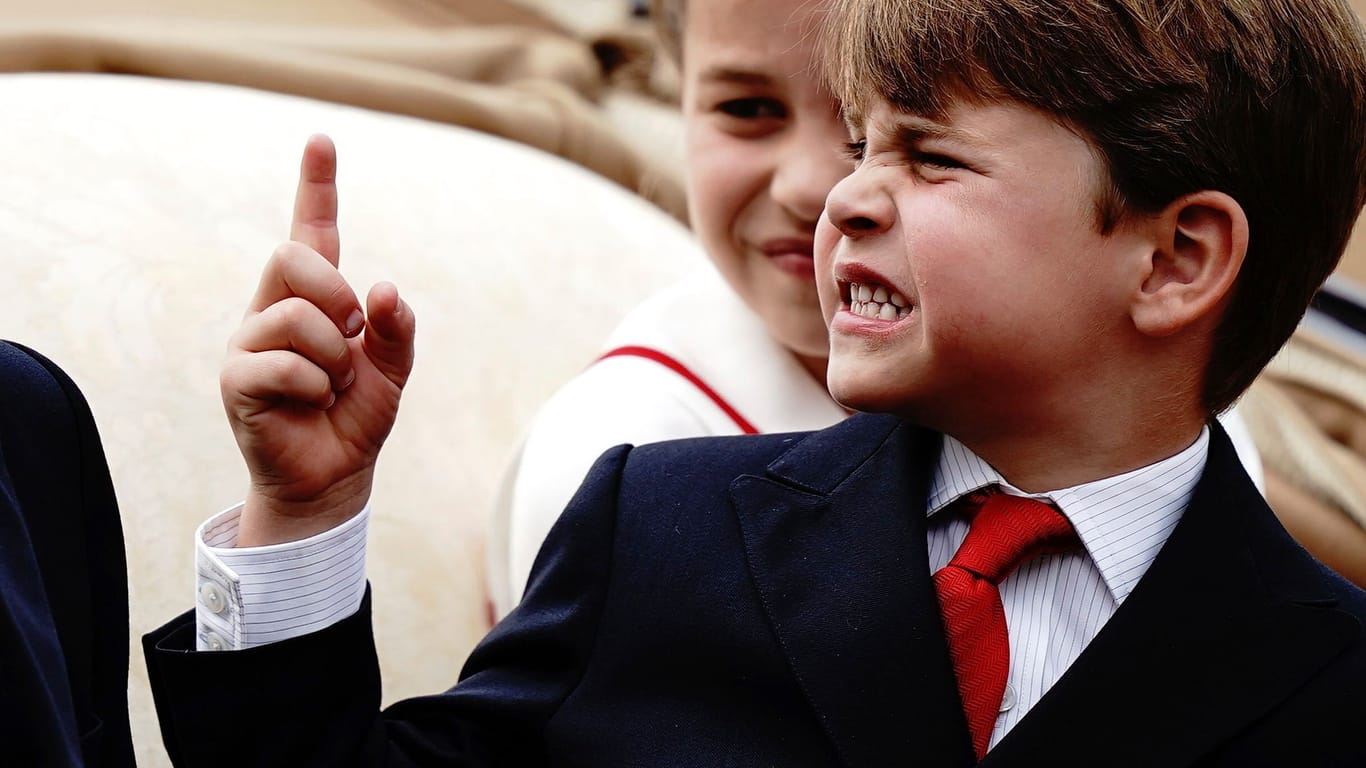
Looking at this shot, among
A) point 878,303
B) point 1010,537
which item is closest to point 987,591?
point 1010,537

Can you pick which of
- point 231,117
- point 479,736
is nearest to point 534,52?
point 231,117

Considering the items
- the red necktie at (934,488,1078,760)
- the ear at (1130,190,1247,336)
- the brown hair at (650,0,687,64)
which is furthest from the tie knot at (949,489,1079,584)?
the brown hair at (650,0,687,64)

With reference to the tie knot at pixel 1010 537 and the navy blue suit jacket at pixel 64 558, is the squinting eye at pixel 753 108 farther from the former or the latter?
the navy blue suit jacket at pixel 64 558

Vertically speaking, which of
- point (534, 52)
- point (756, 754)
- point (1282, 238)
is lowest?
point (756, 754)

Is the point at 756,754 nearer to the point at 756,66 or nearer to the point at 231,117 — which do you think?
the point at 756,66

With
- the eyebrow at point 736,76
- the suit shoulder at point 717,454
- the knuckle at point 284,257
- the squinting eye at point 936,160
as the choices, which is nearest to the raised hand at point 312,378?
the knuckle at point 284,257

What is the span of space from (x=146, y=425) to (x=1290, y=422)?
1022mm

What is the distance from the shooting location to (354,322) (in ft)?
2.59

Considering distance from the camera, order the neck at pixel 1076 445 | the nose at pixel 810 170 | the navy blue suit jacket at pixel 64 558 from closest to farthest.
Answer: the navy blue suit jacket at pixel 64 558 → the neck at pixel 1076 445 → the nose at pixel 810 170

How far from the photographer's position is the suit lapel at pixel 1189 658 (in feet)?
2.42

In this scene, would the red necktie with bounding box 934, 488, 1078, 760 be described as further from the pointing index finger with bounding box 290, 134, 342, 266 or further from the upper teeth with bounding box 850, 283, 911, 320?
the pointing index finger with bounding box 290, 134, 342, 266

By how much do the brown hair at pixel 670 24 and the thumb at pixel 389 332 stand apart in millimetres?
455

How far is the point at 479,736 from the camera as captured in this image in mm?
832

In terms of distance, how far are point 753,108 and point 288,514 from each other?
1.54 feet
